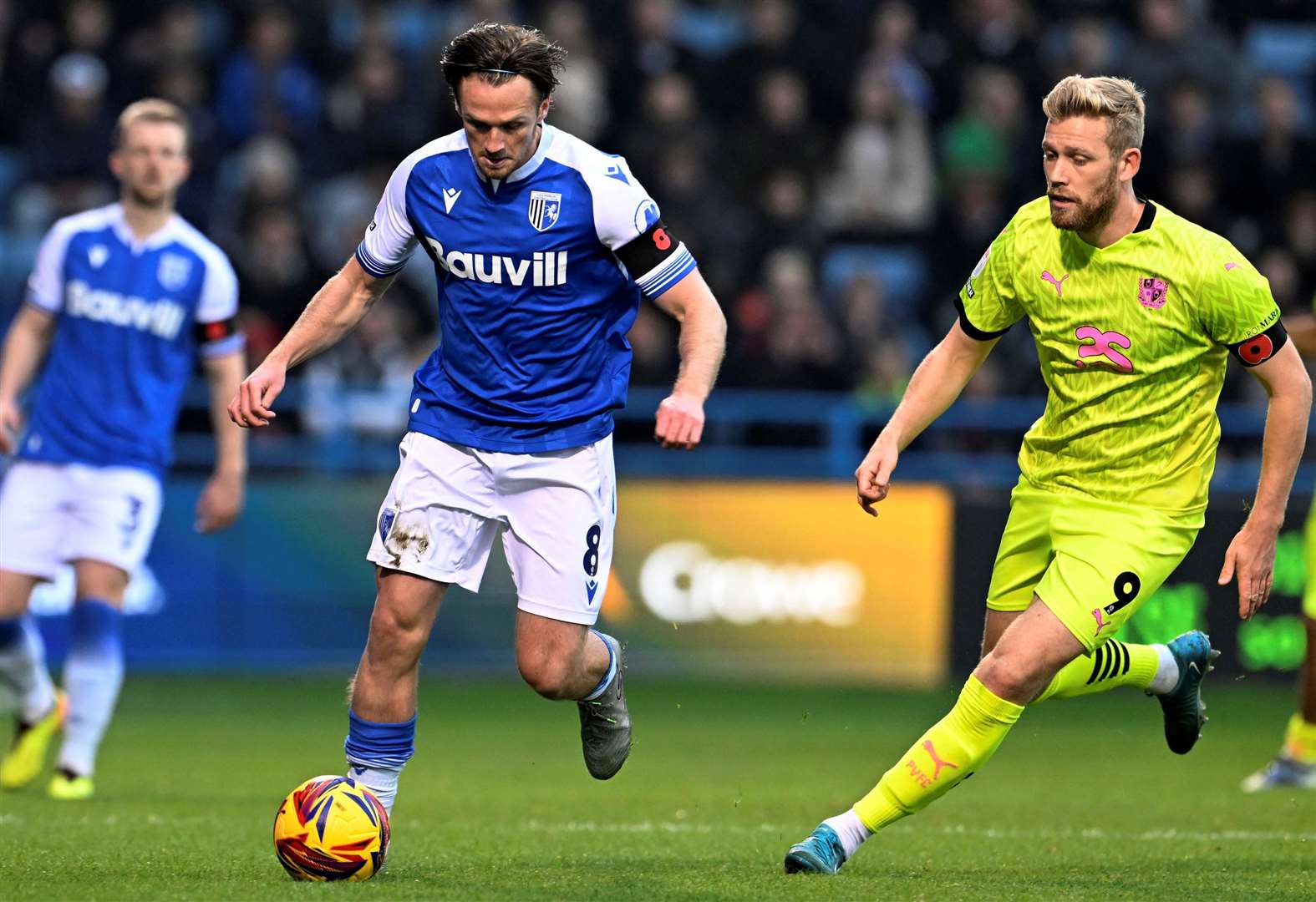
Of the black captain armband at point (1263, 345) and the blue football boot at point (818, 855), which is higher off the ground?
the black captain armband at point (1263, 345)

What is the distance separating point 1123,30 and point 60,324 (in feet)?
40.5

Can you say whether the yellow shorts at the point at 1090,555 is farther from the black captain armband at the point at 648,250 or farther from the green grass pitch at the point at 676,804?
the black captain armband at the point at 648,250

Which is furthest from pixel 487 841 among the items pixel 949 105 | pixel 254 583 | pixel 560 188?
pixel 949 105

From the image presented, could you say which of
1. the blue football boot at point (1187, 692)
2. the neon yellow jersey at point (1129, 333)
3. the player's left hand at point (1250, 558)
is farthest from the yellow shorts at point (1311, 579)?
the player's left hand at point (1250, 558)

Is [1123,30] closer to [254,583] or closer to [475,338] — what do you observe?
[254,583]

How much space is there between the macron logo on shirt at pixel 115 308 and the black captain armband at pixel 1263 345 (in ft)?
15.5

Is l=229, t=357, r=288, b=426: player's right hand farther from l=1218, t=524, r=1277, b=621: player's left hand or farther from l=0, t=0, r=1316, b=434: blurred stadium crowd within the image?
l=0, t=0, r=1316, b=434: blurred stadium crowd

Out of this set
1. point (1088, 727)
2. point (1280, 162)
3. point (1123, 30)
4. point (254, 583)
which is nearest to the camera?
point (1088, 727)

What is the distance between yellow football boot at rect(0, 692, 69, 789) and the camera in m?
8.98

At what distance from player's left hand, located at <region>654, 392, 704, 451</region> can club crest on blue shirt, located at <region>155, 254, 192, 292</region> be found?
148 inches

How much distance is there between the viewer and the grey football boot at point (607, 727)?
6.95 metres

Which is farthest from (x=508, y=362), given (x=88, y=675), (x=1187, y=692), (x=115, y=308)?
(x=88, y=675)

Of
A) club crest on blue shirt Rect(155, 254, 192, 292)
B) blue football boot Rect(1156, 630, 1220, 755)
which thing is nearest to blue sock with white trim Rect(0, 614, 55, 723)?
→ club crest on blue shirt Rect(155, 254, 192, 292)

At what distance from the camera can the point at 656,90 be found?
16.4 metres
